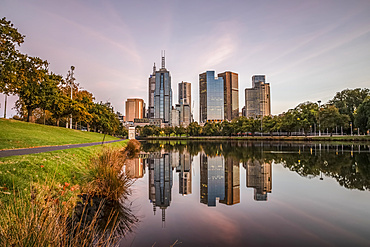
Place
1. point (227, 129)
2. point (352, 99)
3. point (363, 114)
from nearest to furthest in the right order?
point (363, 114)
point (352, 99)
point (227, 129)

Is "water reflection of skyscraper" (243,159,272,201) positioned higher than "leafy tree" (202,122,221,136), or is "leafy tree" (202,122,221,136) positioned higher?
"leafy tree" (202,122,221,136)

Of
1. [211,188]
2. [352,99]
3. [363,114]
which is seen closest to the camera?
[211,188]

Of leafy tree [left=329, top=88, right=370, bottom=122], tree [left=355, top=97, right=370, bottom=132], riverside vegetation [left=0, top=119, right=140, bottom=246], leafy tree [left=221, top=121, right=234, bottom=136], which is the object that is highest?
leafy tree [left=329, top=88, right=370, bottom=122]

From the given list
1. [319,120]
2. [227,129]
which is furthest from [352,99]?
[227,129]

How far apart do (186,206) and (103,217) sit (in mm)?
3039

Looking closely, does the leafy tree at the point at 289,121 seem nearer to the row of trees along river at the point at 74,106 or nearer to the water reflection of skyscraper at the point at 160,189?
Answer: the row of trees along river at the point at 74,106

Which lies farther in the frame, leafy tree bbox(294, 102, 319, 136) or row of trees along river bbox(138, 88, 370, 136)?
leafy tree bbox(294, 102, 319, 136)

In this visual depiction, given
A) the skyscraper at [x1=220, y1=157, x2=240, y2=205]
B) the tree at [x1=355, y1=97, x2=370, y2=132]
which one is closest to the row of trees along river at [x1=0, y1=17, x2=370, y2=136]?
the tree at [x1=355, y1=97, x2=370, y2=132]

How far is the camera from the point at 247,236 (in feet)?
18.0

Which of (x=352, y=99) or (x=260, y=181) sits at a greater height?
(x=352, y=99)

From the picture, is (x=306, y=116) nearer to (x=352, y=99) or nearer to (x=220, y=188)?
(x=352, y=99)

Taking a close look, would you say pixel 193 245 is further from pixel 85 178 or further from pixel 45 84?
pixel 45 84

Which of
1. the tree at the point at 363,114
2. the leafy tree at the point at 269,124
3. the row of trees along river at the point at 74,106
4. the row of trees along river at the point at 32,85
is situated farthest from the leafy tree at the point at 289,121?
the row of trees along river at the point at 32,85

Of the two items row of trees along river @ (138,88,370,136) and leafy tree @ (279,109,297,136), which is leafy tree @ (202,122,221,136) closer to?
row of trees along river @ (138,88,370,136)
